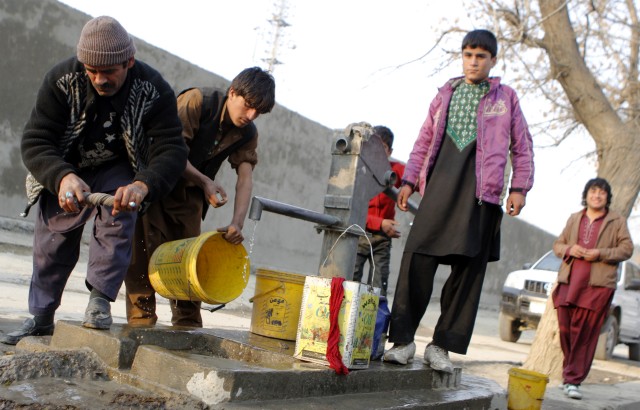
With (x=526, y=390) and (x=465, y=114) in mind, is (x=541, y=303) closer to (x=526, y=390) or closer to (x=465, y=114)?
(x=526, y=390)

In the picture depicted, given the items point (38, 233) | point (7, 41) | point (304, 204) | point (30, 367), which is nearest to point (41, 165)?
point (38, 233)

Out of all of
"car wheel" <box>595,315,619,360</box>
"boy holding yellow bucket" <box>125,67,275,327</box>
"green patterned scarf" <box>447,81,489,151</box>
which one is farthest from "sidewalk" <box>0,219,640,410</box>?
"green patterned scarf" <box>447,81,489,151</box>

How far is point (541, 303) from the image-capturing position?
1110 cm

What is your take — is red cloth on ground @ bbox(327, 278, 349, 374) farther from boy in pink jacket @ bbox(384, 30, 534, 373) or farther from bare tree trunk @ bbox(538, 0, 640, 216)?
bare tree trunk @ bbox(538, 0, 640, 216)

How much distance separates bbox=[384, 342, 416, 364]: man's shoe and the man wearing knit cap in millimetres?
1456

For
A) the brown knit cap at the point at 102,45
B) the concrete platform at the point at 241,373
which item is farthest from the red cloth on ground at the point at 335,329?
the brown knit cap at the point at 102,45

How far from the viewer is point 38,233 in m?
3.63

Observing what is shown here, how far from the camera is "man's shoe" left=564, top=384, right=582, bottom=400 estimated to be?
5.95 metres

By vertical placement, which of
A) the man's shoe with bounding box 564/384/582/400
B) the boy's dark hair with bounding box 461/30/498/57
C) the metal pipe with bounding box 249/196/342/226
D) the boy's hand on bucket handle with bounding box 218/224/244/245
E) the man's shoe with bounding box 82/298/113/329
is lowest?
the man's shoe with bounding box 564/384/582/400

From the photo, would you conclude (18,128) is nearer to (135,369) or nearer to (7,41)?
(7,41)

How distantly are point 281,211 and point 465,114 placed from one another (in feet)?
3.96

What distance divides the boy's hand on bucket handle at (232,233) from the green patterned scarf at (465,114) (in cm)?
129

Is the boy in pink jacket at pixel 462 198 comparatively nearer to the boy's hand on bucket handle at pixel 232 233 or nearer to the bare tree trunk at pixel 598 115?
the boy's hand on bucket handle at pixel 232 233

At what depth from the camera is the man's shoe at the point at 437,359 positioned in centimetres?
409
